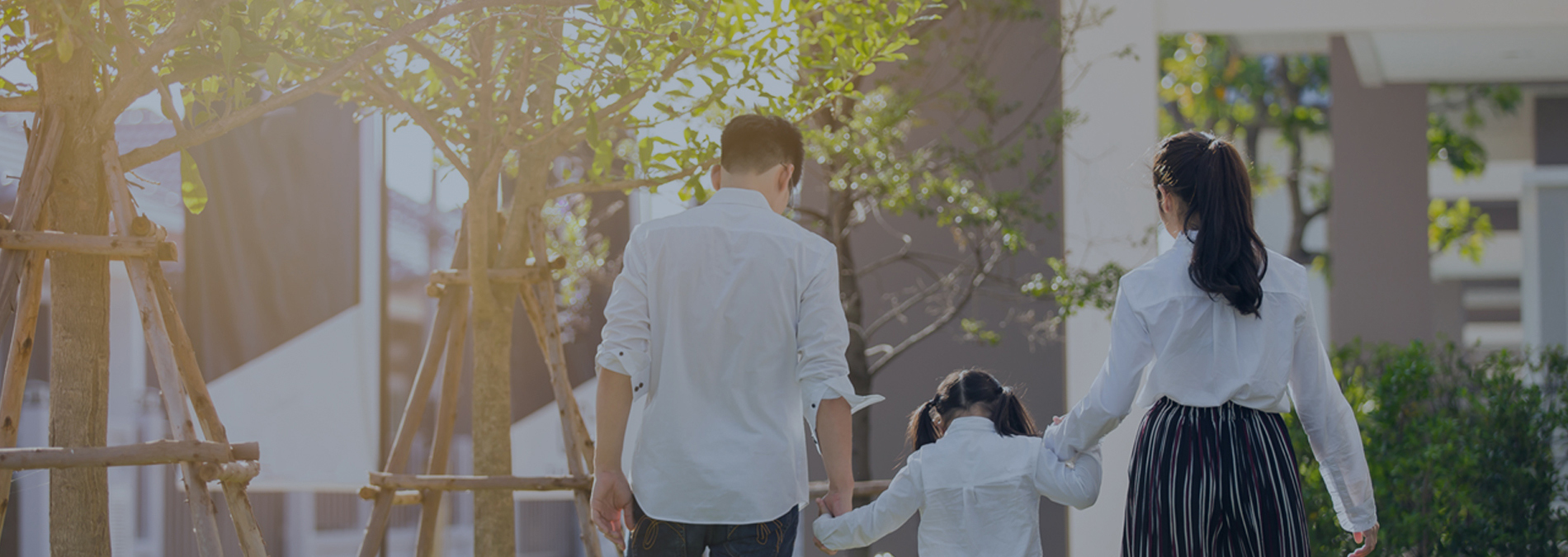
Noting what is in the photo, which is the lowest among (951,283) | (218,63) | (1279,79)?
(951,283)

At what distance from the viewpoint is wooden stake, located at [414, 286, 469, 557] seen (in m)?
3.16

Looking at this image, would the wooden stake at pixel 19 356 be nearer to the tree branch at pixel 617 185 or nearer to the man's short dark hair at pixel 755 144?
the tree branch at pixel 617 185

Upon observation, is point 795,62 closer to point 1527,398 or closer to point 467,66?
point 467,66

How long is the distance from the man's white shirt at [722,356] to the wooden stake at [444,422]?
124 cm

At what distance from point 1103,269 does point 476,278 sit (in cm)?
196

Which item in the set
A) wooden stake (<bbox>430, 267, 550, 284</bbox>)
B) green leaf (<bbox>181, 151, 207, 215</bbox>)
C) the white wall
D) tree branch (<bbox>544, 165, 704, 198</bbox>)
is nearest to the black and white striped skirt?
tree branch (<bbox>544, 165, 704, 198</bbox>)

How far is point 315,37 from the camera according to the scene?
2.47m

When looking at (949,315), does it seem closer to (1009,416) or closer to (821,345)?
(1009,416)

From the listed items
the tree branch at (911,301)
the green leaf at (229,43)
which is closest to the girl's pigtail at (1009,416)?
the green leaf at (229,43)

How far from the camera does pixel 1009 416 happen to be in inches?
95.9

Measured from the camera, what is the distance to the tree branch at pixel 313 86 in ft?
7.73

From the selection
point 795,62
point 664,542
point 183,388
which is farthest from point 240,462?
point 795,62

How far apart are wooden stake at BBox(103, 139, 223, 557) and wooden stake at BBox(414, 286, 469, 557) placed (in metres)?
0.73

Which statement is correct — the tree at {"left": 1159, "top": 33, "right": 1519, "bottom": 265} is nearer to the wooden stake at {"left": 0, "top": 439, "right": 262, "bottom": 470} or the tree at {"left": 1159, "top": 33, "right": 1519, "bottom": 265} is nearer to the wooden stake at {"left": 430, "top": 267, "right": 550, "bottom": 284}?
the wooden stake at {"left": 430, "top": 267, "right": 550, "bottom": 284}
